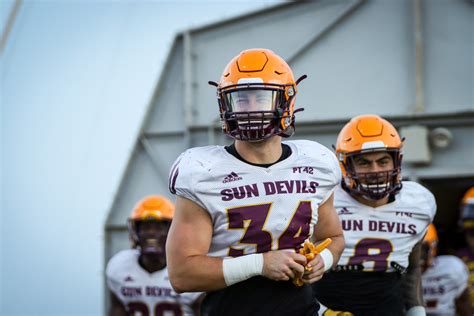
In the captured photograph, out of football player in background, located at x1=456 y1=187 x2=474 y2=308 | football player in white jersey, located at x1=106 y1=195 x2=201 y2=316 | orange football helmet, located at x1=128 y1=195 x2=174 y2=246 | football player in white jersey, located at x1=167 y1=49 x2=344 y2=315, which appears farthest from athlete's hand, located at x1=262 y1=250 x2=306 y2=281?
football player in background, located at x1=456 y1=187 x2=474 y2=308

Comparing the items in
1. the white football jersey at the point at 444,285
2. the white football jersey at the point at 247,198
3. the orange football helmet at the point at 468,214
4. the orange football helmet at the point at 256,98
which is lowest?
the white football jersey at the point at 444,285

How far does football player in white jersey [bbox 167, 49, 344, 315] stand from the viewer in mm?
3338

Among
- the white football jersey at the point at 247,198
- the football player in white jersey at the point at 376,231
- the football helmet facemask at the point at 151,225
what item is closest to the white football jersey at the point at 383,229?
the football player in white jersey at the point at 376,231

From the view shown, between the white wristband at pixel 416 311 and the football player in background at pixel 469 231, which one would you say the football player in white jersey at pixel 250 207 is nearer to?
the white wristband at pixel 416 311

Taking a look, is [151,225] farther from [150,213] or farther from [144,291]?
[144,291]

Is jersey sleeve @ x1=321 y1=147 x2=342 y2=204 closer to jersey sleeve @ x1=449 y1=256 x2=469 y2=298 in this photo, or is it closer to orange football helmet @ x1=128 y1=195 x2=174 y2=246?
orange football helmet @ x1=128 y1=195 x2=174 y2=246

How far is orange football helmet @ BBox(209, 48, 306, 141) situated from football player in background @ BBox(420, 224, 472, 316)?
410 centimetres

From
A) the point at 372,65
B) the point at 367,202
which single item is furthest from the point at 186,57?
the point at 367,202

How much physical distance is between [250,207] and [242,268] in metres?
0.26

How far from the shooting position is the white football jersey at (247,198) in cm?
340

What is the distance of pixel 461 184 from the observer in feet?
32.0

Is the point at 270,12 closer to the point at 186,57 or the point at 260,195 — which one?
the point at 186,57

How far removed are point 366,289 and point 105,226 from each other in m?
6.08

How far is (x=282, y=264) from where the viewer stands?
10.7ft
